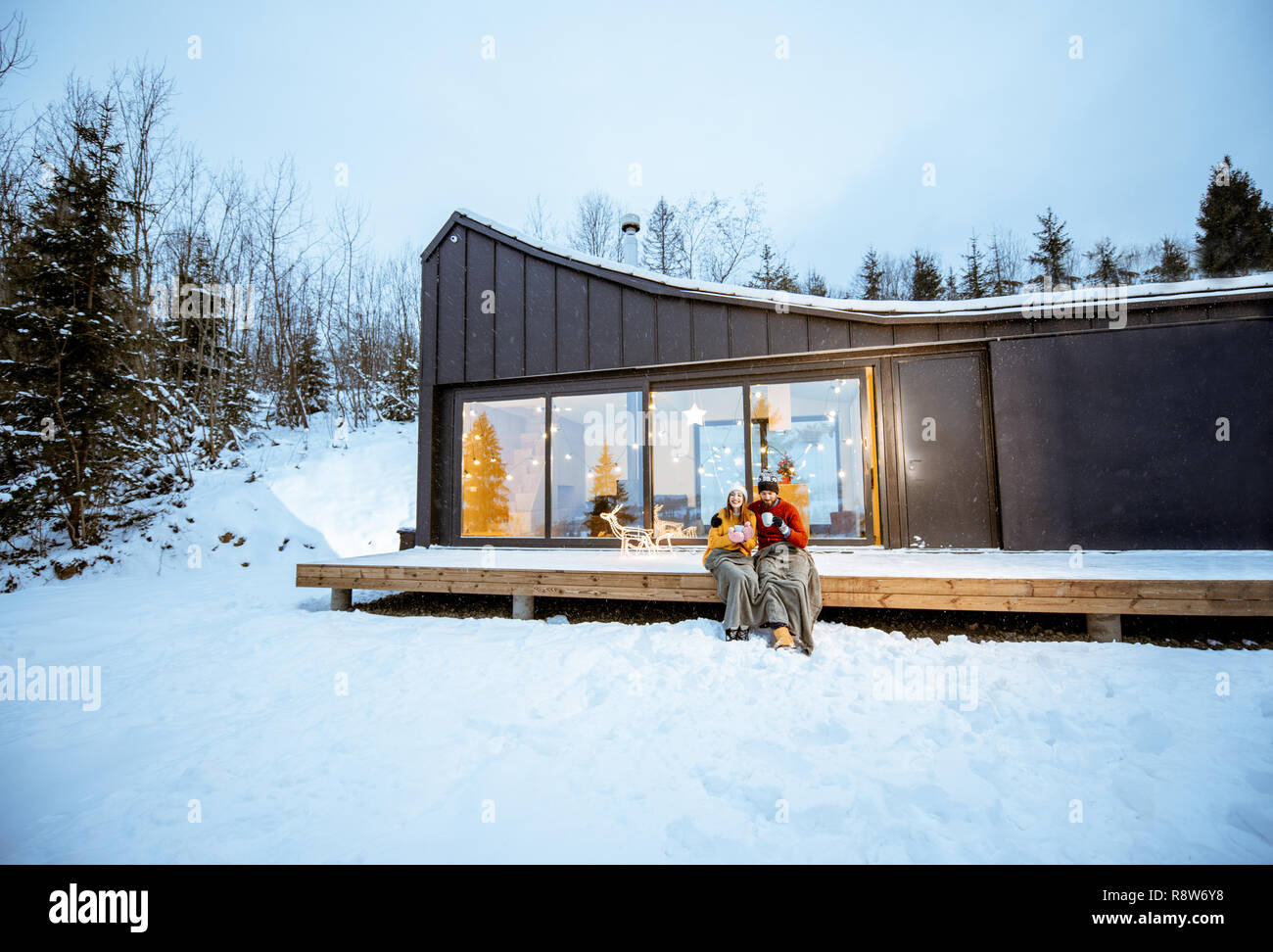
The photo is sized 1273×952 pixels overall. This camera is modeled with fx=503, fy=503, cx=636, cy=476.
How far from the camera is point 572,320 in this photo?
6.38 m

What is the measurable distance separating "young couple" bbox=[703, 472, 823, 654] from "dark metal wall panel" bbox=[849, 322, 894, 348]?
2.51 m

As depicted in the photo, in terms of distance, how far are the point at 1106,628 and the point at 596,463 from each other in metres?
4.84

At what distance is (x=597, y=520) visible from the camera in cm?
628

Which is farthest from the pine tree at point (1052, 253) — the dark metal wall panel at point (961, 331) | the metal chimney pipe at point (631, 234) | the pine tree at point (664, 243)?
the metal chimney pipe at point (631, 234)

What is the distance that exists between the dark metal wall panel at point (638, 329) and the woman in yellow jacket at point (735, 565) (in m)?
2.77

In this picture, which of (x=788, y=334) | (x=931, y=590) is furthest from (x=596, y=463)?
(x=931, y=590)

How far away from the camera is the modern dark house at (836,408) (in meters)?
4.66

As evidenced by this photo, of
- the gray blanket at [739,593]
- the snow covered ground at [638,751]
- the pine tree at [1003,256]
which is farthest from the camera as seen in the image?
the pine tree at [1003,256]

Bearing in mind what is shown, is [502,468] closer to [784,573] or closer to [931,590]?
[784,573]

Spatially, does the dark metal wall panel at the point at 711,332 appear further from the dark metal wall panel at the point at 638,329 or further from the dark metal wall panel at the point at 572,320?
the dark metal wall panel at the point at 572,320

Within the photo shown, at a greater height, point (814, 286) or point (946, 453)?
point (814, 286)

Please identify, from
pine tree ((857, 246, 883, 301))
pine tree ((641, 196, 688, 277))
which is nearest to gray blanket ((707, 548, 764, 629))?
pine tree ((641, 196, 688, 277))
